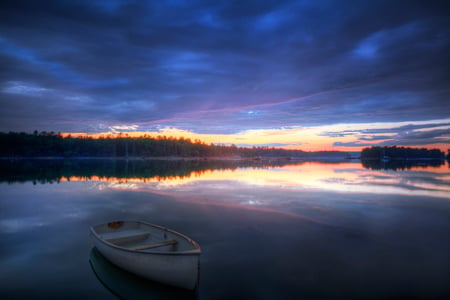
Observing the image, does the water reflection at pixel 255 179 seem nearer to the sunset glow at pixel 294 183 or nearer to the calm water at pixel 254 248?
the sunset glow at pixel 294 183

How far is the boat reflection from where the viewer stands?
7609mm

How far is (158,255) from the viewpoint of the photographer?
290 inches

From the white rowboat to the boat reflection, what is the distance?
0.23 m

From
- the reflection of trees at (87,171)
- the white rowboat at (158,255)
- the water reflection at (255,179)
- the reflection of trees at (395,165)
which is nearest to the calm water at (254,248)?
the white rowboat at (158,255)

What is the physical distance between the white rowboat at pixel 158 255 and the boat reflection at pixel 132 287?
0.77ft

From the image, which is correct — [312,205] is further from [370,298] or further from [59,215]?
[59,215]

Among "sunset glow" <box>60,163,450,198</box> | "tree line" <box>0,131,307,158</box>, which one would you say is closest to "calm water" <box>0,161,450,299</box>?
"sunset glow" <box>60,163,450,198</box>

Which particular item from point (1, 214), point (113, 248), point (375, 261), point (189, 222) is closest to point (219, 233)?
point (189, 222)

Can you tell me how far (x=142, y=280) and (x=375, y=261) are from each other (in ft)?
27.4

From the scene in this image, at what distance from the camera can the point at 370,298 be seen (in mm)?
7613

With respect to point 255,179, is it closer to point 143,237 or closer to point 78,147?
point 143,237

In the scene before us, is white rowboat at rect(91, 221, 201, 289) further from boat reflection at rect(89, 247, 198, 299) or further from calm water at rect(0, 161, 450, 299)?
calm water at rect(0, 161, 450, 299)

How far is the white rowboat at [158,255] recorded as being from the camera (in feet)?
23.9

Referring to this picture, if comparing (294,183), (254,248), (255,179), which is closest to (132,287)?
(254,248)
